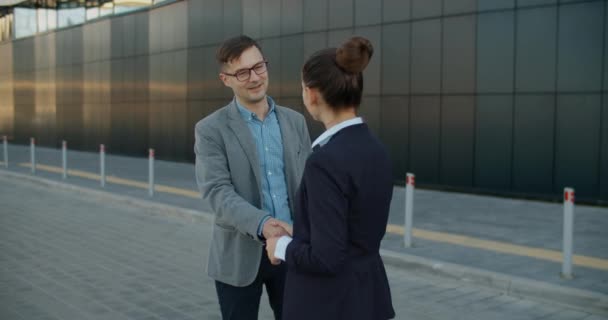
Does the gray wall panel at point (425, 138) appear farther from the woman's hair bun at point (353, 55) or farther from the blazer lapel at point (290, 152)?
the woman's hair bun at point (353, 55)

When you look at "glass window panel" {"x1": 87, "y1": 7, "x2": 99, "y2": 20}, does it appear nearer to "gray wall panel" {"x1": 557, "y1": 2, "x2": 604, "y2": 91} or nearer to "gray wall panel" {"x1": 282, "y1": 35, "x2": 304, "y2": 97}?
"gray wall panel" {"x1": 282, "y1": 35, "x2": 304, "y2": 97}

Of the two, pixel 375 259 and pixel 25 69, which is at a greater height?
pixel 25 69

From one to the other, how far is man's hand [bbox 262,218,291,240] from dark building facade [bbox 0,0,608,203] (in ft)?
35.4

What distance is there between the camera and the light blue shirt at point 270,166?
3268 millimetres

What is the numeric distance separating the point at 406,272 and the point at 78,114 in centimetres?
2561

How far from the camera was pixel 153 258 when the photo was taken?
8.10 metres

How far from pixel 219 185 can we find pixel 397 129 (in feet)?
42.1

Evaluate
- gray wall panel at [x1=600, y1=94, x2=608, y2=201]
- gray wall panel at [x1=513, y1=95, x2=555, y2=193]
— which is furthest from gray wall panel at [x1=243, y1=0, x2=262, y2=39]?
gray wall panel at [x1=600, y1=94, x2=608, y2=201]

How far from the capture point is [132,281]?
273 inches

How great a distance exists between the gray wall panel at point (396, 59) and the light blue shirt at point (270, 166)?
12.4 meters

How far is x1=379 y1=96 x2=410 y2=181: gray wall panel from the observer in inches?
608

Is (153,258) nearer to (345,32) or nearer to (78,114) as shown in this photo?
(345,32)

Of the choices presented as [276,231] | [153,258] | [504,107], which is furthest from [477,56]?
[276,231]

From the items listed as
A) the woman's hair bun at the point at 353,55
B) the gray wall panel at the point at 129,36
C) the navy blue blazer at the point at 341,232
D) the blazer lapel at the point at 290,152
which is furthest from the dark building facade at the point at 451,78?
the woman's hair bun at the point at 353,55
